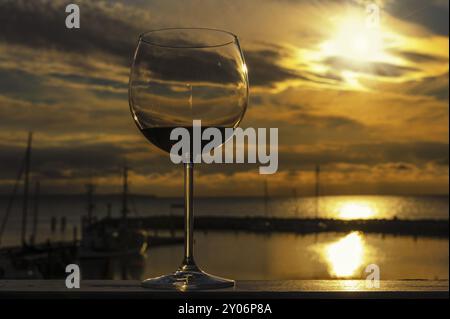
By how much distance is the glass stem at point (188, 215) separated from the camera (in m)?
1.15

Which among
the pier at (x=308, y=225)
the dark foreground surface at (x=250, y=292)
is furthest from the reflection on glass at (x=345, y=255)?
the dark foreground surface at (x=250, y=292)

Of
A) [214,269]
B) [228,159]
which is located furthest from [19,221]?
[228,159]

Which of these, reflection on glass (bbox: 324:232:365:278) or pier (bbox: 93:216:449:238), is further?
pier (bbox: 93:216:449:238)

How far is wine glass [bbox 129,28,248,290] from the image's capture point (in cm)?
114

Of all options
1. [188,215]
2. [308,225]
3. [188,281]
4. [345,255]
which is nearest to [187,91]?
[188,215]

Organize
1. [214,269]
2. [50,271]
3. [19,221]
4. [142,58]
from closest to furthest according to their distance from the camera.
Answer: [142,58] < [50,271] < [214,269] < [19,221]

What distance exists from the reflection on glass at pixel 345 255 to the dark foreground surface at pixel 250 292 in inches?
1592

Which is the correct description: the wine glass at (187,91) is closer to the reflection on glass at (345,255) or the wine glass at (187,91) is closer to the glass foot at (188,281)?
the glass foot at (188,281)

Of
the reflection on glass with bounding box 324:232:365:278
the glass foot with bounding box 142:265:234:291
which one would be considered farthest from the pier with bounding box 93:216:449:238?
the glass foot with bounding box 142:265:234:291

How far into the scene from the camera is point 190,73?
116 cm

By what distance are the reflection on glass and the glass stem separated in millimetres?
40457

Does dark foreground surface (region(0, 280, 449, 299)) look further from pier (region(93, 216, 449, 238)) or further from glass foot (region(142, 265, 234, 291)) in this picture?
pier (region(93, 216, 449, 238))
